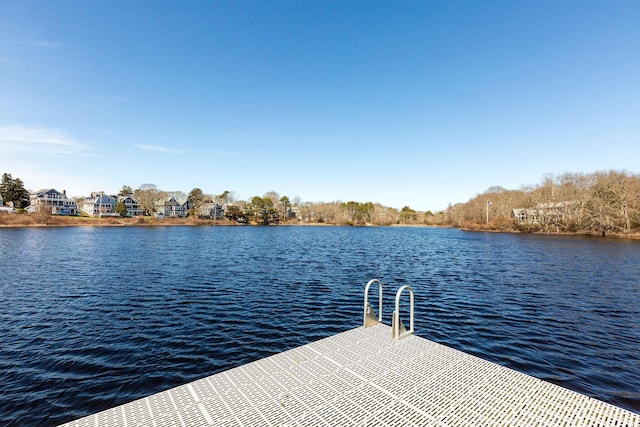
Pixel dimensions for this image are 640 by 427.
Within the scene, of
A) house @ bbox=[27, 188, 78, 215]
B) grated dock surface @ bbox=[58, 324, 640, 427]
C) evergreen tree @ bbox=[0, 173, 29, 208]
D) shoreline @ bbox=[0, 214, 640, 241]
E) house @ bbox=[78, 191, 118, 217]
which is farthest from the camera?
house @ bbox=[78, 191, 118, 217]

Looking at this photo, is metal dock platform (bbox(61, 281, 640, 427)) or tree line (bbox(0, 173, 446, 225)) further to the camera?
tree line (bbox(0, 173, 446, 225))

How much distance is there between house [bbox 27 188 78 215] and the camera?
91.6 m

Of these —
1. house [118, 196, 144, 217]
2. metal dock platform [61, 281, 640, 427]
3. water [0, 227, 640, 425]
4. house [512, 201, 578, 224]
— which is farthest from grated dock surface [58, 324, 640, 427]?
house [118, 196, 144, 217]

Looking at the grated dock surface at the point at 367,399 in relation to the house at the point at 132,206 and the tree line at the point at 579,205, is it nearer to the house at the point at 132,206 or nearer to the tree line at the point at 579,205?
the tree line at the point at 579,205

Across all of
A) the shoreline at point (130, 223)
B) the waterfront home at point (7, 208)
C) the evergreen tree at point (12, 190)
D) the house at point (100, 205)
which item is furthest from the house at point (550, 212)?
the evergreen tree at point (12, 190)

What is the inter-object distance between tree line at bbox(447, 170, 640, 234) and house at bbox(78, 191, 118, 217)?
446ft

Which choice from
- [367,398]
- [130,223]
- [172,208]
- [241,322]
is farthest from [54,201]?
[367,398]

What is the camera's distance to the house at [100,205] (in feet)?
337

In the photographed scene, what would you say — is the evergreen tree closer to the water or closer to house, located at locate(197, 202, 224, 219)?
house, located at locate(197, 202, 224, 219)

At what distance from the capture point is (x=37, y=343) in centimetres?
957

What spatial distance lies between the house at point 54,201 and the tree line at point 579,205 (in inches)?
5671

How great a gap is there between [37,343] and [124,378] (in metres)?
4.94

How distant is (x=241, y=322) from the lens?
11.6 metres

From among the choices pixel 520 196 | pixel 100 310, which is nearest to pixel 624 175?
pixel 520 196
